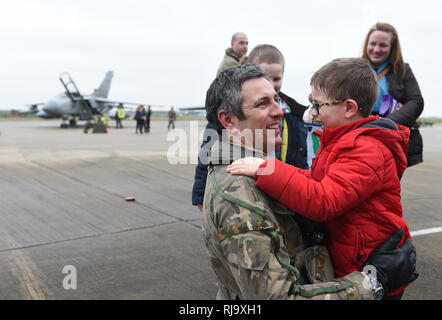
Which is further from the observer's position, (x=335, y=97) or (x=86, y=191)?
(x=86, y=191)

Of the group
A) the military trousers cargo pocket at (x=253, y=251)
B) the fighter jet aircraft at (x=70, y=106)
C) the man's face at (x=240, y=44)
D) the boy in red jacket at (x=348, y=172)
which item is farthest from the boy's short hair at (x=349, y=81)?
the fighter jet aircraft at (x=70, y=106)

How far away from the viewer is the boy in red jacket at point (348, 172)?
5.40 feet

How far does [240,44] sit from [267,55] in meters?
1.58

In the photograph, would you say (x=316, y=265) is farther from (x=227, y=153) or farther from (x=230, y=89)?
(x=230, y=89)

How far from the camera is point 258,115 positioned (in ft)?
5.98

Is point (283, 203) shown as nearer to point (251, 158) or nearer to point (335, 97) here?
point (251, 158)

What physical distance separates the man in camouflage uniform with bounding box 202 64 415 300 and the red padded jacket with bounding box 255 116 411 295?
0.24 ft

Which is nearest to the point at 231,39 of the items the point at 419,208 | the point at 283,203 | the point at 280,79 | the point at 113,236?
the point at 280,79

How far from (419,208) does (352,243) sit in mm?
5156

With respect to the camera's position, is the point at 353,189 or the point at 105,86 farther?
the point at 105,86

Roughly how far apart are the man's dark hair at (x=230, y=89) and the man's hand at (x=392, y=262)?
80 cm

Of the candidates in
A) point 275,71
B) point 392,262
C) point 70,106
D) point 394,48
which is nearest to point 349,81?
point 392,262
